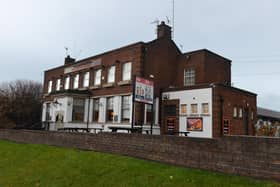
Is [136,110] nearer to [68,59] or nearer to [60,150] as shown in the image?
[60,150]

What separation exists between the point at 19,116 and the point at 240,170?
32343mm

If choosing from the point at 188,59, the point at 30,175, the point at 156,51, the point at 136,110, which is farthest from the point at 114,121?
the point at 30,175

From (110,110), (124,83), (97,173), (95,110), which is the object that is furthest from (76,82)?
Result: (97,173)

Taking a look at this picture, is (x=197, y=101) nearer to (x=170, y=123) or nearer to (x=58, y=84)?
(x=170, y=123)

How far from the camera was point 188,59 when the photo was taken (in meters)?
24.3

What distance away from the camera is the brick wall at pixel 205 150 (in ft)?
23.5

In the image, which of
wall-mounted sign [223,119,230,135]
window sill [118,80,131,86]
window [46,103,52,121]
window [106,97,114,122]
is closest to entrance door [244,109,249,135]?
wall-mounted sign [223,119,230,135]

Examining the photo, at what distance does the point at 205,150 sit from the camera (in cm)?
846

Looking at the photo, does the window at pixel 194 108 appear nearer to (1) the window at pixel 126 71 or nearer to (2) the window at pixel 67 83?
(1) the window at pixel 126 71

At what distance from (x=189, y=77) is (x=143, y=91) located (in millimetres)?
10656

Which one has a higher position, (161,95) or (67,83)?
(67,83)

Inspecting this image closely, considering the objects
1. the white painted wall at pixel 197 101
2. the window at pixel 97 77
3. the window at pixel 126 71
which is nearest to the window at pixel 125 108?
the window at pixel 126 71

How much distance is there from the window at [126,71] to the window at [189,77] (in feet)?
17.1

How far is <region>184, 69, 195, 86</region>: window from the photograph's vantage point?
78.5 feet
